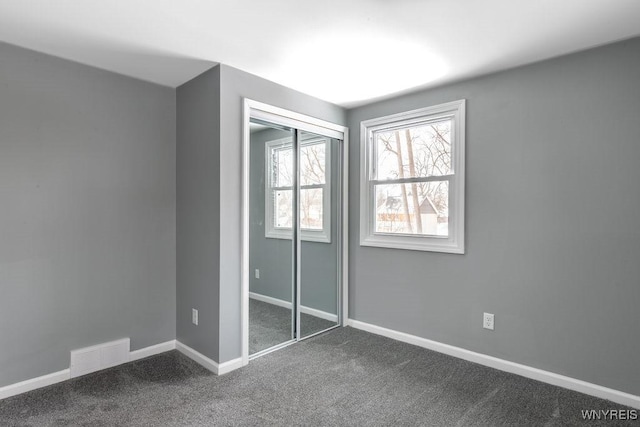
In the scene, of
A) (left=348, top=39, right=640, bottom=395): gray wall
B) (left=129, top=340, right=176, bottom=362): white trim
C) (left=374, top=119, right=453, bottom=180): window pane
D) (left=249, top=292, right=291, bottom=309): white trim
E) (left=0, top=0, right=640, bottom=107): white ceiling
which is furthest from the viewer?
(left=374, top=119, right=453, bottom=180): window pane

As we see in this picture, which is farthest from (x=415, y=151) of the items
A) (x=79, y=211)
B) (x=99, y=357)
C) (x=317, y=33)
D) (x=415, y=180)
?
(x=99, y=357)

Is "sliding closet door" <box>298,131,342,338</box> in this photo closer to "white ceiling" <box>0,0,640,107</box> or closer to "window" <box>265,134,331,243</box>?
"window" <box>265,134,331,243</box>

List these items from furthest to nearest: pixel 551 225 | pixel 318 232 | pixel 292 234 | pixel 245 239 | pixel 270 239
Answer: pixel 318 232
pixel 292 234
pixel 270 239
pixel 245 239
pixel 551 225

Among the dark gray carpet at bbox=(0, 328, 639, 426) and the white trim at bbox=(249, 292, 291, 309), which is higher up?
the white trim at bbox=(249, 292, 291, 309)

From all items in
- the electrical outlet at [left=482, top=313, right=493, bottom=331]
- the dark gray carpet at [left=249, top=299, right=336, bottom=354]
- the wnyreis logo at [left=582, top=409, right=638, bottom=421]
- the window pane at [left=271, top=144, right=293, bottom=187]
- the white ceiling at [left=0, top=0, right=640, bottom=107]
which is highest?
the white ceiling at [left=0, top=0, right=640, bottom=107]

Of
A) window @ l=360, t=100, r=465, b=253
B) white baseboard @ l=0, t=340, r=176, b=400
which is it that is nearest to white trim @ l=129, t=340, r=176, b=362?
white baseboard @ l=0, t=340, r=176, b=400

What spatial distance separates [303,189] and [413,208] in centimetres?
105

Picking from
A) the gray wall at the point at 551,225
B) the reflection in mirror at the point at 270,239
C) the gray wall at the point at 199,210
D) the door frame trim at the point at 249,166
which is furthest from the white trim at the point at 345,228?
the gray wall at the point at 199,210

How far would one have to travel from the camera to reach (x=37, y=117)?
2410mm

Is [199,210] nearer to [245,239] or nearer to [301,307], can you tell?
[245,239]

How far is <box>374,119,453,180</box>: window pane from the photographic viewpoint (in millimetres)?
3088

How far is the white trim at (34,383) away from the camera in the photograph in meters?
2.28

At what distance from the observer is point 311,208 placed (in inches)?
136

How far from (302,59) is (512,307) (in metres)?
2.43
